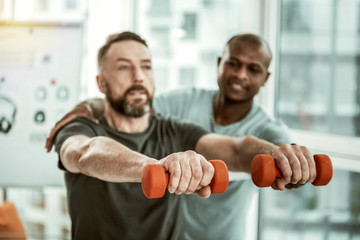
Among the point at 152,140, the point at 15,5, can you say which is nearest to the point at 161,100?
the point at 152,140

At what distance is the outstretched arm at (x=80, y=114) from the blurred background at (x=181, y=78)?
0.22 metres

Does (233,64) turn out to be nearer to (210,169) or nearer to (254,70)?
(254,70)

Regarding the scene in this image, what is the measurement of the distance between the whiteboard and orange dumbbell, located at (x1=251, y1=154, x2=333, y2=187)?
0.71m

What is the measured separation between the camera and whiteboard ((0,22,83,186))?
93cm

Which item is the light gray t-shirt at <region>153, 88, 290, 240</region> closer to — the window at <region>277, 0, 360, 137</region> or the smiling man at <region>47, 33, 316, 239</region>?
the smiling man at <region>47, 33, 316, 239</region>

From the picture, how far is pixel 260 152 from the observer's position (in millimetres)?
524

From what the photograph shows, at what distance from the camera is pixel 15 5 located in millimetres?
908

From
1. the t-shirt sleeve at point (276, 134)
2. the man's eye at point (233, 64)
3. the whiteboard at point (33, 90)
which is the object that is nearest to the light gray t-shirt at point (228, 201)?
the t-shirt sleeve at point (276, 134)

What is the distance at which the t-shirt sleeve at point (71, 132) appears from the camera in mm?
609

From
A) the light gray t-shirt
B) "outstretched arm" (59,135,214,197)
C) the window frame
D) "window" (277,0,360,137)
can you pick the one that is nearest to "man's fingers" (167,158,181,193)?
"outstretched arm" (59,135,214,197)

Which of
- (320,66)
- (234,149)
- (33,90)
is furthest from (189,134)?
(320,66)

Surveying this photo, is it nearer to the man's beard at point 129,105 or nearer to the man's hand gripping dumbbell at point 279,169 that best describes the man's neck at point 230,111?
the man's beard at point 129,105

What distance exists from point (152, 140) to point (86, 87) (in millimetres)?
495

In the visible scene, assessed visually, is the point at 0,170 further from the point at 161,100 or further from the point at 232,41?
the point at 232,41
